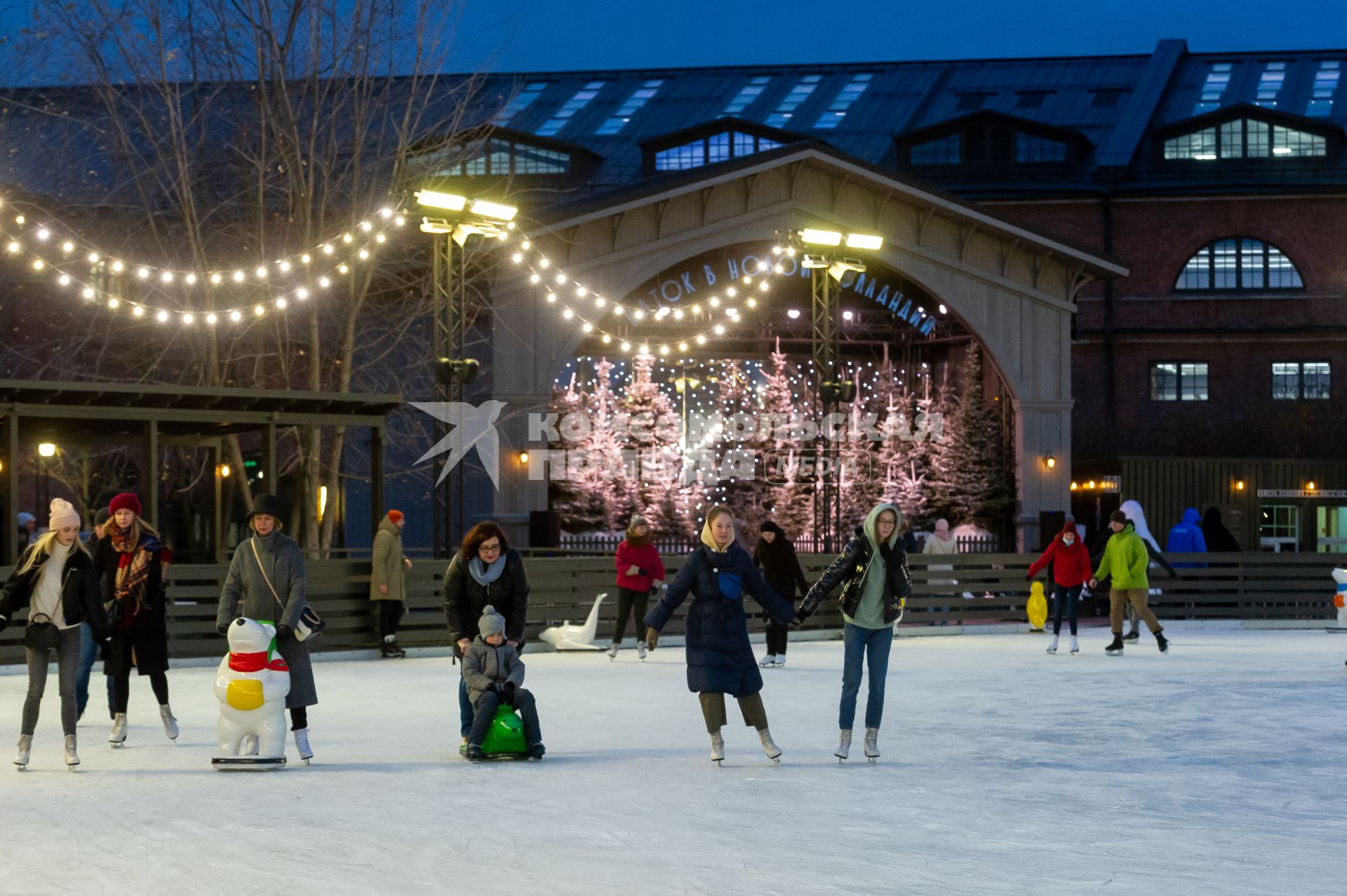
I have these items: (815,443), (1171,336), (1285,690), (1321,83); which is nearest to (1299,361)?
(1171,336)

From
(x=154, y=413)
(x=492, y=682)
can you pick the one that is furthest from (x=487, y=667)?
(x=154, y=413)

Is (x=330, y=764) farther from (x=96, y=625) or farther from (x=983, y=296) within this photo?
(x=983, y=296)

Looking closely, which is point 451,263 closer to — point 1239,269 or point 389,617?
point 389,617

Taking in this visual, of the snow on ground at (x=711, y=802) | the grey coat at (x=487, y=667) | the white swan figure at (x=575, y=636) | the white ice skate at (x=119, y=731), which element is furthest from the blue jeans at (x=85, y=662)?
the white swan figure at (x=575, y=636)

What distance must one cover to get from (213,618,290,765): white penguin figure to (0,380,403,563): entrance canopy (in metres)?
9.24

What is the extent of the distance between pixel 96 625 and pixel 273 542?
1.15m

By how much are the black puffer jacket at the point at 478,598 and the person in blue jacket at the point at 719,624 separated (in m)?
0.92

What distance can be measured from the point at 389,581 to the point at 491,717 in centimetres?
865

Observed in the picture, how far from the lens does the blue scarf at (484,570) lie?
11.0 metres

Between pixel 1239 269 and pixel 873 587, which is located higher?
pixel 1239 269

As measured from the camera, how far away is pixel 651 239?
3117 centimetres

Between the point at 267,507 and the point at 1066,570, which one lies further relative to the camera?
the point at 1066,570

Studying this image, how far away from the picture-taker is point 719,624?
10695 mm

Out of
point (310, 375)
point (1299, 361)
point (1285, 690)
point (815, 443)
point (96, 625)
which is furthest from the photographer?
point (1299, 361)
